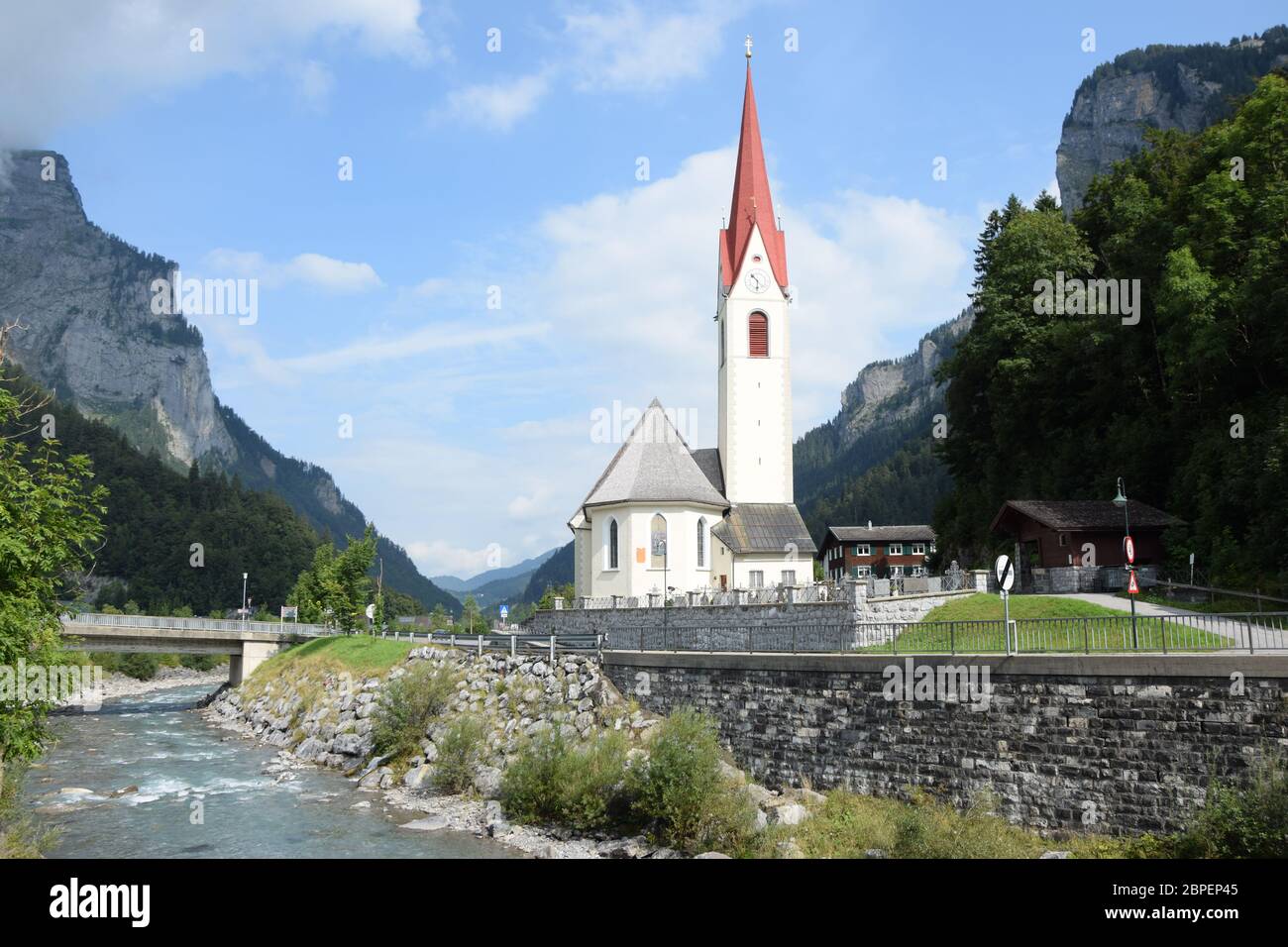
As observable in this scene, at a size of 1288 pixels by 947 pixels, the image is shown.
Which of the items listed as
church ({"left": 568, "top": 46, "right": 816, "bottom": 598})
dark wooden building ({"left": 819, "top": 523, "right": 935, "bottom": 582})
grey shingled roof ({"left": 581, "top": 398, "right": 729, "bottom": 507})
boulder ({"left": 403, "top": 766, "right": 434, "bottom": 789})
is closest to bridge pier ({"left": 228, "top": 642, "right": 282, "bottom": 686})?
church ({"left": 568, "top": 46, "right": 816, "bottom": 598})

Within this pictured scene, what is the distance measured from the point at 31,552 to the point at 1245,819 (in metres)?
19.0

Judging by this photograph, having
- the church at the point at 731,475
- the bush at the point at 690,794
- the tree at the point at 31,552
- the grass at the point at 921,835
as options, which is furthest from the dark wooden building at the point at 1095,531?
the tree at the point at 31,552

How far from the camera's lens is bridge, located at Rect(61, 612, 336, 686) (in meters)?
65.1

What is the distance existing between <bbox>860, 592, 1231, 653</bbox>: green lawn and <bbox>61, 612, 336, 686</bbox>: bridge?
163 ft

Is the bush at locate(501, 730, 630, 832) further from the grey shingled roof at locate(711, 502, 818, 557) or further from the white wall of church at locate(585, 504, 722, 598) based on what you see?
the grey shingled roof at locate(711, 502, 818, 557)

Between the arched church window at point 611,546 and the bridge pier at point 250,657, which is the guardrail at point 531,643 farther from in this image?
the bridge pier at point 250,657

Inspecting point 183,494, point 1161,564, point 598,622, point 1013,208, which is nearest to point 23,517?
point 598,622

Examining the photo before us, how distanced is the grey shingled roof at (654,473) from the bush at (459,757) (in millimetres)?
19616

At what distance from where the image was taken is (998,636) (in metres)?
23.7

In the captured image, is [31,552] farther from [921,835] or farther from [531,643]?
[531,643]

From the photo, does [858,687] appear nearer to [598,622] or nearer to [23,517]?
[23,517]

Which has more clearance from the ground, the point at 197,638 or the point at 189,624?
the point at 189,624

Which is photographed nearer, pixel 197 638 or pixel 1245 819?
pixel 1245 819

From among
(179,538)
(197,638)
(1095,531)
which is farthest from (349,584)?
(179,538)
